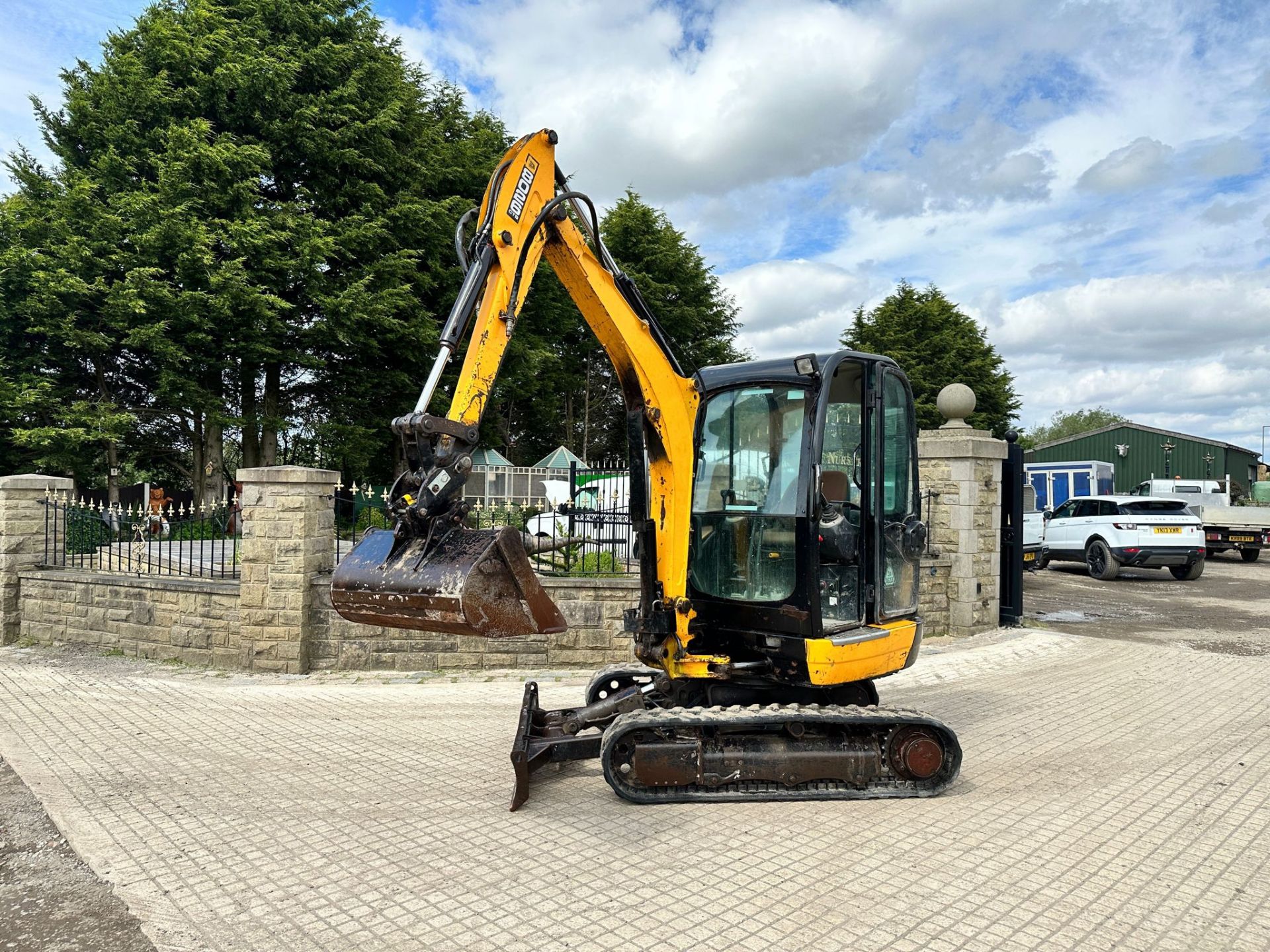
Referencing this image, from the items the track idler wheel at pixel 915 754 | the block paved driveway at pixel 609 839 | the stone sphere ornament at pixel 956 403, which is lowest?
the block paved driveway at pixel 609 839

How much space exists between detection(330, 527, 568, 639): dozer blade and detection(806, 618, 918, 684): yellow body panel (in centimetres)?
170

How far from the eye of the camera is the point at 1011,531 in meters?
11.4

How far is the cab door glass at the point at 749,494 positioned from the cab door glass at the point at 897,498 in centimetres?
62

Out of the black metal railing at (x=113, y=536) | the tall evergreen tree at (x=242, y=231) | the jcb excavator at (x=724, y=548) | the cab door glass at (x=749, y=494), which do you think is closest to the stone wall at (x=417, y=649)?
the black metal railing at (x=113, y=536)

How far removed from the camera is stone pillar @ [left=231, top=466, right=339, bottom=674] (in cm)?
812

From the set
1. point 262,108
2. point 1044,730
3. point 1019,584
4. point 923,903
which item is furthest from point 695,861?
point 262,108

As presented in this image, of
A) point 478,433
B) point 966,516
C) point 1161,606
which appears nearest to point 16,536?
point 478,433

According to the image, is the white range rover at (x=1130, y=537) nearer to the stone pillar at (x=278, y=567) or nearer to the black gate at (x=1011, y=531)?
the black gate at (x=1011, y=531)

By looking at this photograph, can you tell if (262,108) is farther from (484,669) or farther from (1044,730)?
(1044,730)

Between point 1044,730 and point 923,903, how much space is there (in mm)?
3392

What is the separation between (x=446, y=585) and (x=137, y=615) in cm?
691

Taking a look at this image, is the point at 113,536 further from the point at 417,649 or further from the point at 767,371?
the point at 767,371

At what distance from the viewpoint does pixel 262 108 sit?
1855cm

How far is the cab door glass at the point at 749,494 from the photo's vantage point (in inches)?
194
